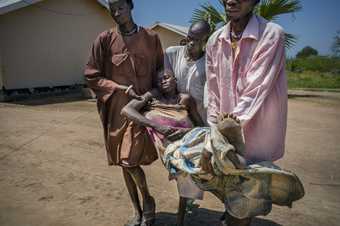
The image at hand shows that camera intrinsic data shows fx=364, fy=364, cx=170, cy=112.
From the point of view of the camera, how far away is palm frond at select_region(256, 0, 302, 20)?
1131 centimetres

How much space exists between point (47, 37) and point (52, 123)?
576 cm

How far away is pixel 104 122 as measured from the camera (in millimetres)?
2988

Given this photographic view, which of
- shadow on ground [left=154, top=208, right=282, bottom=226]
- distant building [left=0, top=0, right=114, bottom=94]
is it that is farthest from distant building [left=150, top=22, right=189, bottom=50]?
shadow on ground [left=154, top=208, right=282, bottom=226]

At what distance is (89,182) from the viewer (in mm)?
4098

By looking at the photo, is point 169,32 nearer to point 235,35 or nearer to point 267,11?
point 267,11

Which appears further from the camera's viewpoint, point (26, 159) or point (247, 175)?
point (26, 159)

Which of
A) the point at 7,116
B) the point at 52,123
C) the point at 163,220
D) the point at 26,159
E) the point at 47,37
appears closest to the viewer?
the point at 163,220

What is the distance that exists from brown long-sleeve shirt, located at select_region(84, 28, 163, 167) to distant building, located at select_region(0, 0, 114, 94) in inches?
348

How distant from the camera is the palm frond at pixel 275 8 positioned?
37.1 feet

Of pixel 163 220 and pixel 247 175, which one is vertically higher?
pixel 247 175

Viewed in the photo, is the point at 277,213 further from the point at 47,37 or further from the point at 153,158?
the point at 47,37

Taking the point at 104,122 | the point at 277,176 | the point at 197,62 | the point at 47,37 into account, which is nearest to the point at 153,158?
the point at 104,122

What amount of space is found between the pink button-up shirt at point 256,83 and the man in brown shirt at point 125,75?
727 millimetres

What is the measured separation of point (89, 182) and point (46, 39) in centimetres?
944
